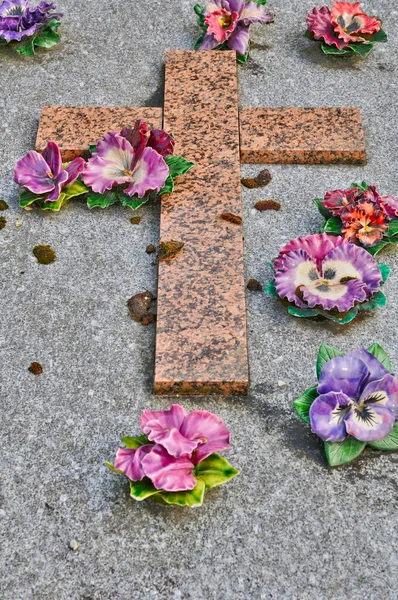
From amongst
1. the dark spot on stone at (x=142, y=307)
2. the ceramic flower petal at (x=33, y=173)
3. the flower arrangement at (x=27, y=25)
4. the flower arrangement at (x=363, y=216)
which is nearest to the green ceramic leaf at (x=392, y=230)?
the flower arrangement at (x=363, y=216)

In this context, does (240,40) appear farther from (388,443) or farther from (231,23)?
(388,443)

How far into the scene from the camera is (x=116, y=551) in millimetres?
1717

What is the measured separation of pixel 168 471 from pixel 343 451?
431 millimetres

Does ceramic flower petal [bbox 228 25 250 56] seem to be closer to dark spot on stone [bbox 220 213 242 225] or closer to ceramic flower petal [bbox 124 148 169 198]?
ceramic flower petal [bbox 124 148 169 198]

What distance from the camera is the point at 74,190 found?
8.29ft

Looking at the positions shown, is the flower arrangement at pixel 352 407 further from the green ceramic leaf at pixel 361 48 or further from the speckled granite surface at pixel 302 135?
the green ceramic leaf at pixel 361 48

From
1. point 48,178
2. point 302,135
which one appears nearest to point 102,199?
point 48,178

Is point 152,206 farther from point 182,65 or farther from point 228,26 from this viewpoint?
point 228,26

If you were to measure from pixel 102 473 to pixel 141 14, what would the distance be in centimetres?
224

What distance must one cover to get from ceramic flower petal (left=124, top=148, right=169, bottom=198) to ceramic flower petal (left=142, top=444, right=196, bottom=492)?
3.21 ft

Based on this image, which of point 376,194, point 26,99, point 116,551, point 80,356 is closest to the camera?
point 116,551

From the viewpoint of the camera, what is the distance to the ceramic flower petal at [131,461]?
1741mm

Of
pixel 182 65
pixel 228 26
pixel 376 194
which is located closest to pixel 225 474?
pixel 376 194

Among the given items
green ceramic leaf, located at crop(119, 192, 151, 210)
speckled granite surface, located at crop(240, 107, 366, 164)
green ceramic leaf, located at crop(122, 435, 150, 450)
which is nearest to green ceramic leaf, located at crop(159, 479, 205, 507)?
green ceramic leaf, located at crop(122, 435, 150, 450)
